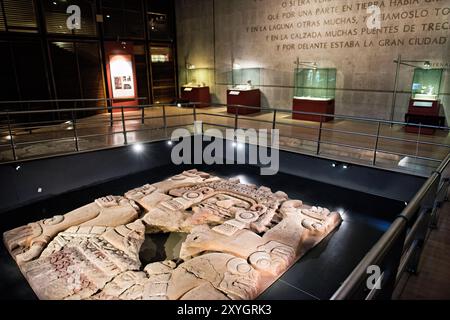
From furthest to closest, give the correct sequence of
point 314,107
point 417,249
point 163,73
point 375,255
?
1. point 163,73
2. point 314,107
3. point 417,249
4. point 375,255

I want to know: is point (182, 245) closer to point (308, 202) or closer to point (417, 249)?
point (308, 202)

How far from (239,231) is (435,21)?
6685 millimetres

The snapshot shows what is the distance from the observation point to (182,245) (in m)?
4.24

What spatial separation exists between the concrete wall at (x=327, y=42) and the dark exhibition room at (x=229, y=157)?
0.13ft

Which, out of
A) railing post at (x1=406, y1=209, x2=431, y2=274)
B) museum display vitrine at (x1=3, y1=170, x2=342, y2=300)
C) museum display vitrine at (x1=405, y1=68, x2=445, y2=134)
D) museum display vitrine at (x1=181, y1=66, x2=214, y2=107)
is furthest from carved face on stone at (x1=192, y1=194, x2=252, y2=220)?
museum display vitrine at (x1=181, y1=66, x2=214, y2=107)

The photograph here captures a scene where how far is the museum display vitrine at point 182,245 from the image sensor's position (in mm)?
3451

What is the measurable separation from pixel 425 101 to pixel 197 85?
7563mm

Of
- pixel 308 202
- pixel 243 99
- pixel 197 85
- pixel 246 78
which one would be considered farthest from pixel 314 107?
pixel 197 85

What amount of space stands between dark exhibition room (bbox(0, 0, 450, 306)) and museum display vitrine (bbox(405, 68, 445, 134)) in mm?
Answer: 33

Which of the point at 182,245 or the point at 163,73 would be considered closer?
the point at 182,245

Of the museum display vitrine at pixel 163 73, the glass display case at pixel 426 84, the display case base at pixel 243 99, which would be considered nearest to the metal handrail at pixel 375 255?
the glass display case at pixel 426 84

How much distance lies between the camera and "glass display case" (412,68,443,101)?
707 cm

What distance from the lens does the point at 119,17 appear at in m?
10.7

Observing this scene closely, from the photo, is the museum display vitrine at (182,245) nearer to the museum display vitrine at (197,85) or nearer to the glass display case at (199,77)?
the museum display vitrine at (197,85)
